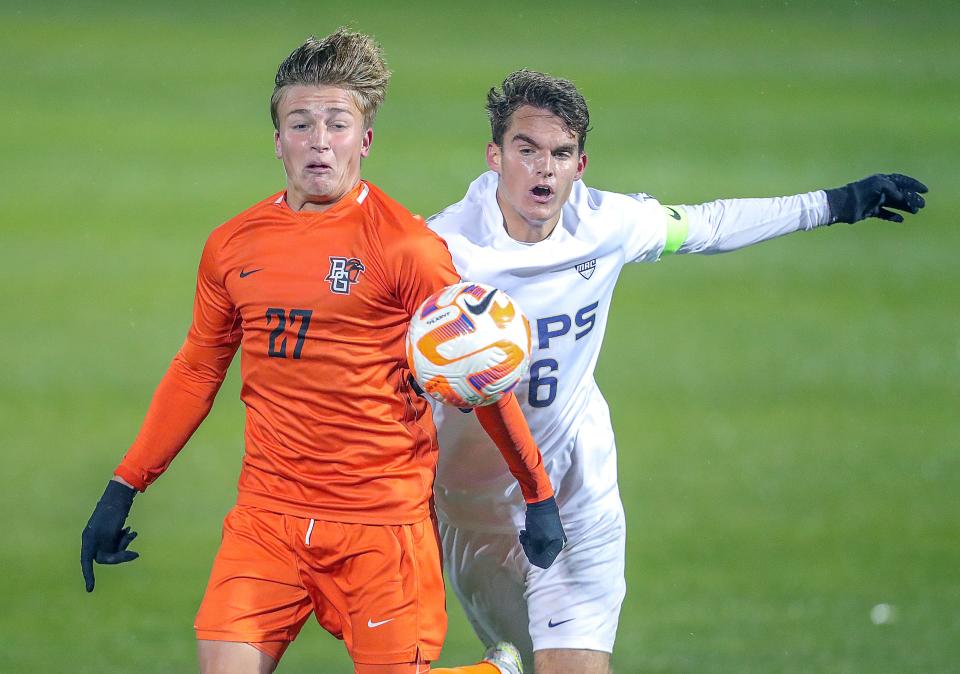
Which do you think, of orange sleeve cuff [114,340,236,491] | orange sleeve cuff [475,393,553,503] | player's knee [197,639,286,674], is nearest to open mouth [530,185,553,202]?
orange sleeve cuff [475,393,553,503]

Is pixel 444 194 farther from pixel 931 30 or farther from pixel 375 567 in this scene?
pixel 375 567

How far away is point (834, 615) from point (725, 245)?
2504 millimetres

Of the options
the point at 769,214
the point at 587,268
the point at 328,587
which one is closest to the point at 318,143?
the point at 587,268

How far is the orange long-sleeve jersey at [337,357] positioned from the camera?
4223 millimetres

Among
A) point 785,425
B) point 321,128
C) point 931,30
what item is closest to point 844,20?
point 931,30

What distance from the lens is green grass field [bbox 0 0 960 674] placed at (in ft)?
23.0

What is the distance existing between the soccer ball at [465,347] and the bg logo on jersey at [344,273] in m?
0.22

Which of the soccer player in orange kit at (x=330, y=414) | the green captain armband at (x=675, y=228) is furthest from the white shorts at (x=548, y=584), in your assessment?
the green captain armband at (x=675, y=228)

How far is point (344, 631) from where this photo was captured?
4.29 metres

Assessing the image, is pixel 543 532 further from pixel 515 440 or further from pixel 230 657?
pixel 230 657

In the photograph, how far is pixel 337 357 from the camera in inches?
166

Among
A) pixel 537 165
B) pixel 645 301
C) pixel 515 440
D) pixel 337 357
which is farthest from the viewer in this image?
pixel 645 301

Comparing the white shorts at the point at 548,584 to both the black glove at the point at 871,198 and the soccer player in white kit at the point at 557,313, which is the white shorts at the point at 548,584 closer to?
the soccer player in white kit at the point at 557,313

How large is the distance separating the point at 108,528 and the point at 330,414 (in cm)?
88
